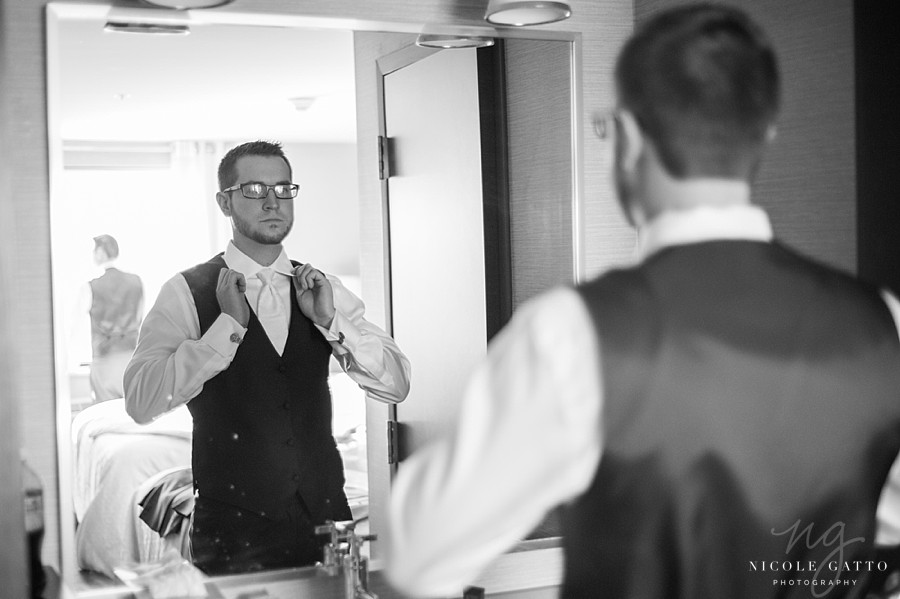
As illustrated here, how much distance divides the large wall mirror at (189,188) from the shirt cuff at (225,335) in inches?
4.7

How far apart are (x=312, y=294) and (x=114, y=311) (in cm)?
36

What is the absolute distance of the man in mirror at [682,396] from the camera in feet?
2.60

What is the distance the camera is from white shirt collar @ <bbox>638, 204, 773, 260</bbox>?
0.88m

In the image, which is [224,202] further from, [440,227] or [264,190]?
[440,227]

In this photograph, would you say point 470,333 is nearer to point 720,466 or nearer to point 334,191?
point 334,191

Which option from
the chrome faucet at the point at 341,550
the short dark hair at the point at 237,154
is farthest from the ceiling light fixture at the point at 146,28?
the chrome faucet at the point at 341,550

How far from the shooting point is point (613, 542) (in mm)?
872

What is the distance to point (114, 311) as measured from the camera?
5.57ft

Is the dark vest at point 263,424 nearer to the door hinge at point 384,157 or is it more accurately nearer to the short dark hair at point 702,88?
the door hinge at point 384,157

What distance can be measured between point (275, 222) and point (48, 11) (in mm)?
539

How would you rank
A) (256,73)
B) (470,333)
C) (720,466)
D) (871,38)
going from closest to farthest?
(720,466)
(871,38)
(256,73)
(470,333)

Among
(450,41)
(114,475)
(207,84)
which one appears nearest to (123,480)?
(114,475)

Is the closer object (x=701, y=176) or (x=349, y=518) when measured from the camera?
(x=701, y=176)

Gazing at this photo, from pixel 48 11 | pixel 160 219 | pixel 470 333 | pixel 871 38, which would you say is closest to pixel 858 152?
pixel 871 38
